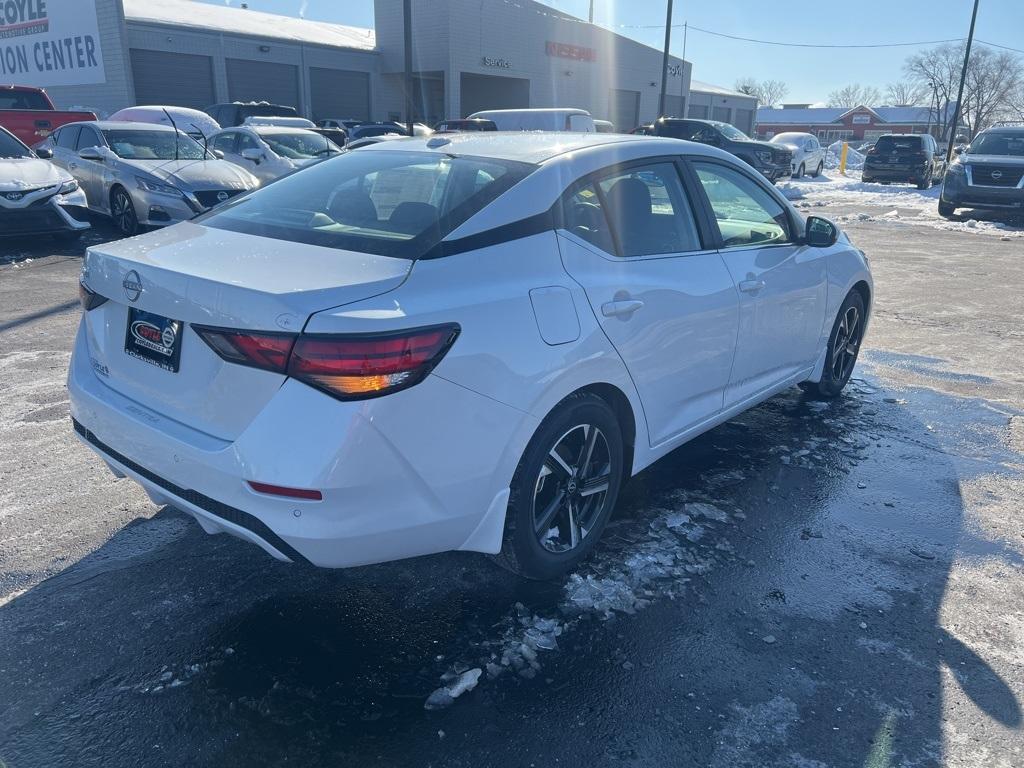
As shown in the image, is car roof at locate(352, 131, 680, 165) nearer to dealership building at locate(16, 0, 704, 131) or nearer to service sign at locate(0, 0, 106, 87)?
dealership building at locate(16, 0, 704, 131)

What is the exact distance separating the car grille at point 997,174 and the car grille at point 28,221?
16302 millimetres

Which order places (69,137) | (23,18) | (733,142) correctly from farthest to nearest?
(23,18) → (733,142) → (69,137)

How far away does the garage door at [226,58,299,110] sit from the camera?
3294 centimetres

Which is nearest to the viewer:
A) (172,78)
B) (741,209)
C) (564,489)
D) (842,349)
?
(564,489)

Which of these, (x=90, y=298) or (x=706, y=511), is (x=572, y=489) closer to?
(x=706, y=511)

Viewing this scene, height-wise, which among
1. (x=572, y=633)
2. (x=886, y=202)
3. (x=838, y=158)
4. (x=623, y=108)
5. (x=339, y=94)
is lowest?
(x=886, y=202)

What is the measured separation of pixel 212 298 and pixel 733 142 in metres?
23.6

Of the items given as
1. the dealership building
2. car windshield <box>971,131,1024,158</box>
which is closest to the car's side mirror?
car windshield <box>971,131,1024,158</box>

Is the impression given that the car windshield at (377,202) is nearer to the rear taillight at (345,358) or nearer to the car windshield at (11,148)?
the rear taillight at (345,358)

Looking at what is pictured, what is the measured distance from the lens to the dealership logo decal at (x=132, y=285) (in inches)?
102

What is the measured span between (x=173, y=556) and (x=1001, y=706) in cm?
303

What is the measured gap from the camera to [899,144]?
2669 centimetres

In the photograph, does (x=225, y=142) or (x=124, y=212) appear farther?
(x=225, y=142)

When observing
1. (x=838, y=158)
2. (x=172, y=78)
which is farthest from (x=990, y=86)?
(x=172, y=78)
